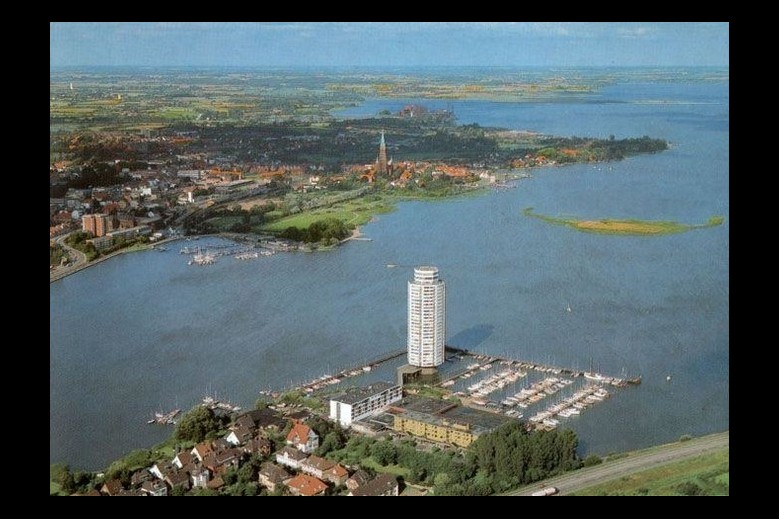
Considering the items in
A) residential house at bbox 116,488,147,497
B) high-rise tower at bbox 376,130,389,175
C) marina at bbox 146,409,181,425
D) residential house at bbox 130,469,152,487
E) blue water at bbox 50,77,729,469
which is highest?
high-rise tower at bbox 376,130,389,175

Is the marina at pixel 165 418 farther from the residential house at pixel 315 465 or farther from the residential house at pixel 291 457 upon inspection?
the residential house at pixel 315 465

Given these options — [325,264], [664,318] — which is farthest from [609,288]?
[325,264]

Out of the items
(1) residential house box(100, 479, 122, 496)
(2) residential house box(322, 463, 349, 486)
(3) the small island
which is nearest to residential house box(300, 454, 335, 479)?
(2) residential house box(322, 463, 349, 486)

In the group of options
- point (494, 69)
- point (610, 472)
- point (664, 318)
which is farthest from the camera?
point (494, 69)

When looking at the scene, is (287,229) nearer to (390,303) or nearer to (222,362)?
(390,303)

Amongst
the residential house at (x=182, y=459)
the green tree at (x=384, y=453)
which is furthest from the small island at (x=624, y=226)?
the residential house at (x=182, y=459)

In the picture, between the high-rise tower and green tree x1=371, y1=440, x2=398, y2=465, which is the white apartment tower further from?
the high-rise tower

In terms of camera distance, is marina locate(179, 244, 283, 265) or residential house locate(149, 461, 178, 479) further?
marina locate(179, 244, 283, 265)
